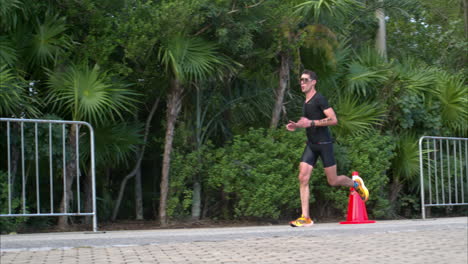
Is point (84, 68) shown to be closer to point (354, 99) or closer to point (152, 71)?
point (152, 71)

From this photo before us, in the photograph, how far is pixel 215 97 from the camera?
1069cm

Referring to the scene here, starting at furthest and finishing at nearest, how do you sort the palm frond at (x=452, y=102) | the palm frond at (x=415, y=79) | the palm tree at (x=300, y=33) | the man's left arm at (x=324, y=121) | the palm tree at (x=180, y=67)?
the palm frond at (x=452, y=102) → the palm frond at (x=415, y=79) → the palm tree at (x=300, y=33) → the palm tree at (x=180, y=67) → the man's left arm at (x=324, y=121)

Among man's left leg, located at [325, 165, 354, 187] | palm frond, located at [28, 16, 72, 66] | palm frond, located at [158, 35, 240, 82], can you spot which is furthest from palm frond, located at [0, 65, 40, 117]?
man's left leg, located at [325, 165, 354, 187]

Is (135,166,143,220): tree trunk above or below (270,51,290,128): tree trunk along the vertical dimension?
below

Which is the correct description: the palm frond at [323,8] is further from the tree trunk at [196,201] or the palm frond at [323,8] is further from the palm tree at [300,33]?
the tree trunk at [196,201]

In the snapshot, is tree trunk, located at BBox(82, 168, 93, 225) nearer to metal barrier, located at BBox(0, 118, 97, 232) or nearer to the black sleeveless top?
metal barrier, located at BBox(0, 118, 97, 232)

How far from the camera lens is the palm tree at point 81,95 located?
355 inches

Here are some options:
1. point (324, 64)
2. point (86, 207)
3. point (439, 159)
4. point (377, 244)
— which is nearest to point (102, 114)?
point (86, 207)

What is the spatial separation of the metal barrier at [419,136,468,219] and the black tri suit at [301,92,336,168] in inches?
106

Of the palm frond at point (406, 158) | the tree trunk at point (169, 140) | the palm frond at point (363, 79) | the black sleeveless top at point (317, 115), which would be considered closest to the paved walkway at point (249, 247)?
the black sleeveless top at point (317, 115)

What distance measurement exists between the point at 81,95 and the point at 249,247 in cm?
345

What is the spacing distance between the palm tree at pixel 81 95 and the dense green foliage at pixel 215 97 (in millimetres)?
27

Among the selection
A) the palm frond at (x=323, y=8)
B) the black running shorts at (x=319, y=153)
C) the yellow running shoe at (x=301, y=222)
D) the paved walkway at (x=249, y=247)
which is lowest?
the paved walkway at (x=249, y=247)

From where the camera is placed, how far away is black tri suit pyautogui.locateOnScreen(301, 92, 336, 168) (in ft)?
28.0
